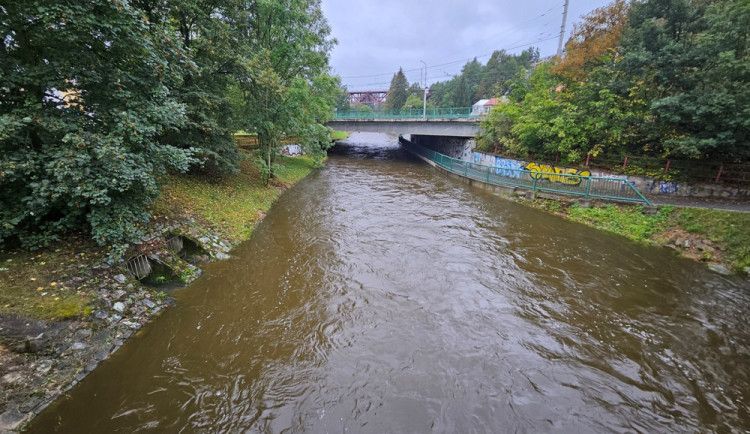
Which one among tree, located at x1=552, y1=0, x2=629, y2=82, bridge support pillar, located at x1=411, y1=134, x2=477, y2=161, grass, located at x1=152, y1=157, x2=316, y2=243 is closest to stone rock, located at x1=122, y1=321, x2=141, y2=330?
grass, located at x1=152, y1=157, x2=316, y2=243

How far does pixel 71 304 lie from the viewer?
567 centimetres

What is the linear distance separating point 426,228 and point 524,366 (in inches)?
297

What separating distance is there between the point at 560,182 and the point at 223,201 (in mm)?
17200

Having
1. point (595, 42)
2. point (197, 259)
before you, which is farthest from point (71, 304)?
point (595, 42)

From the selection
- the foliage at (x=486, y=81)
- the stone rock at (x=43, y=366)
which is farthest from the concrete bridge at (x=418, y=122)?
the foliage at (x=486, y=81)

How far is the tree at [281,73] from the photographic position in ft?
45.2

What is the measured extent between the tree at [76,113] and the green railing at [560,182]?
17.2 m

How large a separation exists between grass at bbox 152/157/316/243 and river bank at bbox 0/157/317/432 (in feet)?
A: 1.83

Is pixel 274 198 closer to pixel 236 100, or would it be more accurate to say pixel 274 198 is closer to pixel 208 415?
pixel 236 100

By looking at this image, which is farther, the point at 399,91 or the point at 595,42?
the point at 399,91

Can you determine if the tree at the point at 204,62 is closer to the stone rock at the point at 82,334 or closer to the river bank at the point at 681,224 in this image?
the stone rock at the point at 82,334

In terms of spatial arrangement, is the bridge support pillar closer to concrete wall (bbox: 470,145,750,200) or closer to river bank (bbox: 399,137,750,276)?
concrete wall (bbox: 470,145,750,200)

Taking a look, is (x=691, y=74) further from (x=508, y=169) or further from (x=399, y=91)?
(x=399, y=91)

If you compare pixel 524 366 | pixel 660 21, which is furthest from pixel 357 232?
pixel 660 21
